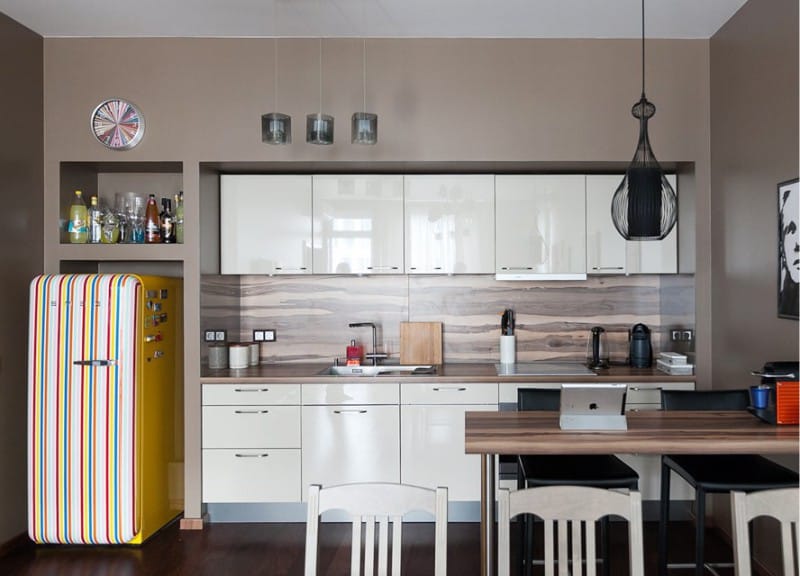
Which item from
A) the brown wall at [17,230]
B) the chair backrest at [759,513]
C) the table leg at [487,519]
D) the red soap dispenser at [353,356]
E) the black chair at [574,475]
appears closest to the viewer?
the chair backrest at [759,513]

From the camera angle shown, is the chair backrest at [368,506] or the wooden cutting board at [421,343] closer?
the chair backrest at [368,506]

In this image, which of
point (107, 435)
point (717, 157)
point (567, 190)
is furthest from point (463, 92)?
point (107, 435)

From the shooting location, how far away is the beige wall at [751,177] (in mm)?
3152

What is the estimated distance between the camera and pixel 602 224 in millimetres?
4285

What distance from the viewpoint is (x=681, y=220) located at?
169 inches

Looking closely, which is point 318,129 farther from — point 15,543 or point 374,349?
point 15,543

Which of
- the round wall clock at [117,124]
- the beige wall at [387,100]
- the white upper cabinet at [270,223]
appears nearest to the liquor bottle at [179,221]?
the beige wall at [387,100]

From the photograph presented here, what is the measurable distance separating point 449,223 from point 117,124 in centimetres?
212

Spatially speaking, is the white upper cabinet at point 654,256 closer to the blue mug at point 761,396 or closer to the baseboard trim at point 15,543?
the blue mug at point 761,396

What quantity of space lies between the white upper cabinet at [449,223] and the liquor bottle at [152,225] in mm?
1562

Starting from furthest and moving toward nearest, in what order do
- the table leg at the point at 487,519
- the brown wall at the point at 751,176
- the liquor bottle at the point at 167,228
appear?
the liquor bottle at the point at 167,228 → the brown wall at the point at 751,176 → the table leg at the point at 487,519

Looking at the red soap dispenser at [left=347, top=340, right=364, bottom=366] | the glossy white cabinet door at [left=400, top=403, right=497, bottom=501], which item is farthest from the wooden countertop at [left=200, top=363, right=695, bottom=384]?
the red soap dispenser at [left=347, top=340, right=364, bottom=366]

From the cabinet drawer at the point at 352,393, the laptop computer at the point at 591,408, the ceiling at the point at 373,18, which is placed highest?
the ceiling at the point at 373,18

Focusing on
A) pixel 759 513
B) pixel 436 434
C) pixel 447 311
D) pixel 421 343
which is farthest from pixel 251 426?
pixel 759 513
